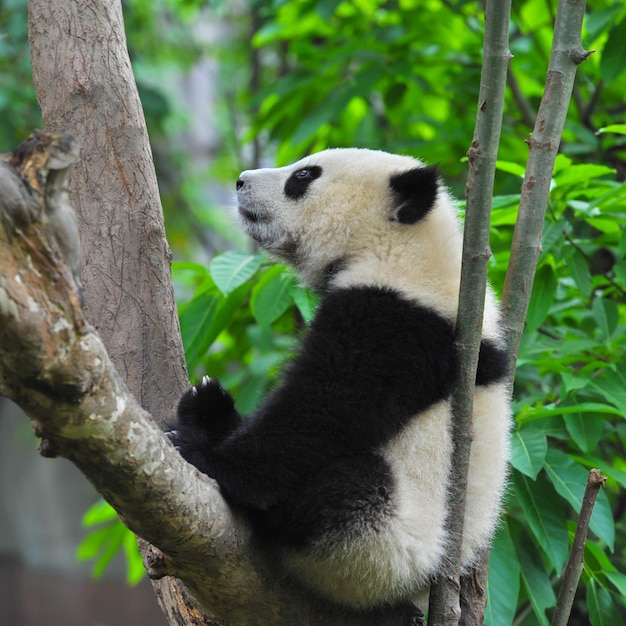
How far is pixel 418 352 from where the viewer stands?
8.18 ft

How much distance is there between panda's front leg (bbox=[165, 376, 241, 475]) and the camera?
243 cm

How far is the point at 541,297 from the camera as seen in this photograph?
3.18 metres

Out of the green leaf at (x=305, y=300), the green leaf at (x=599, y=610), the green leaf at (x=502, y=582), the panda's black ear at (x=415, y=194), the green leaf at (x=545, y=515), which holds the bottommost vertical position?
the green leaf at (x=599, y=610)

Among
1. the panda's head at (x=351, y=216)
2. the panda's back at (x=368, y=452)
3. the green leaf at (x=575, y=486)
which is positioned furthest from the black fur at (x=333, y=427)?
the green leaf at (x=575, y=486)

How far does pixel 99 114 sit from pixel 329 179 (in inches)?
35.1

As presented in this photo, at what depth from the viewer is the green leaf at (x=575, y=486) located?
2781 mm

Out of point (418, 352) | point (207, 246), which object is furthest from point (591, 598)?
point (207, 246)

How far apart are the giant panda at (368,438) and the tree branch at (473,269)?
0.06m

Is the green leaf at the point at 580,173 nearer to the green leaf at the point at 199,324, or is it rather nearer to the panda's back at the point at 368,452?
the panda's back at the point at 368,452

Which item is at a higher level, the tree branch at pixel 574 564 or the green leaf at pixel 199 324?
the green leaf at pixel 199 324

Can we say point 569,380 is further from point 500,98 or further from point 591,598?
point 500,98

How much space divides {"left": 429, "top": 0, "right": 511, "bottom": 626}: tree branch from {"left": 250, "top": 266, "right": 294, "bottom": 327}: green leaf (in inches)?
36.8

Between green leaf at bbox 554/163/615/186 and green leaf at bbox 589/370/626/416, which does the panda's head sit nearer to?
green leaf at bbox 554/163/615/186

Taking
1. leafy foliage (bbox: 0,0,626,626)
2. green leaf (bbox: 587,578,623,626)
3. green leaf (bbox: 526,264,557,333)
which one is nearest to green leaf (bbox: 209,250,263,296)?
leafy foliage (bbox: 0,0,626,626)
